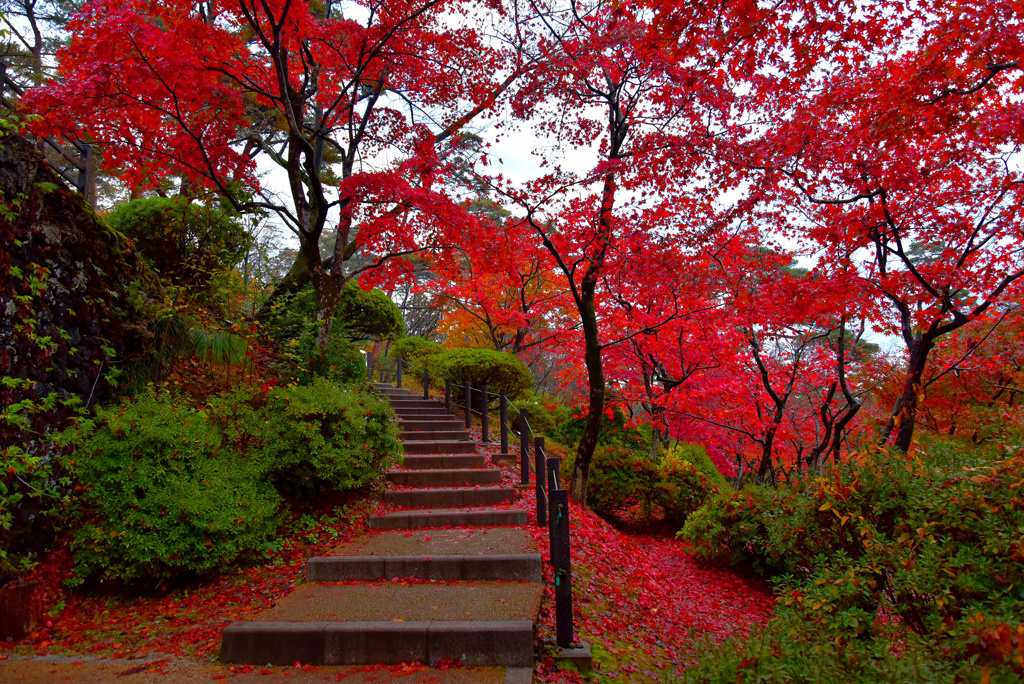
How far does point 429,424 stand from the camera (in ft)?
33.0

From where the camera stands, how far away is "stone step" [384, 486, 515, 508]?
265 inches

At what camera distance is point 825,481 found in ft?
13.7

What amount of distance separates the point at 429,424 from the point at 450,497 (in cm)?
336

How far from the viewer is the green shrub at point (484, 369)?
12.0m

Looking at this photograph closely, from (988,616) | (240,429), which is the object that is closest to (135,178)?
(240,429)

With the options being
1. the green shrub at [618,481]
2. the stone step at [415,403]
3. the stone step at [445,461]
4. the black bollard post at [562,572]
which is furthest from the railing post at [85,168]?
the green shrub at [618,481]

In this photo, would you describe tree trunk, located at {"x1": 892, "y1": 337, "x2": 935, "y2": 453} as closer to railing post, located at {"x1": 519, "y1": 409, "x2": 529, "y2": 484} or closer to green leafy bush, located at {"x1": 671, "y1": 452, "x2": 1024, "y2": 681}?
green leafy bush, located at {"x1": 671, "y1": 452, "x2": 1024, "y2": 681}

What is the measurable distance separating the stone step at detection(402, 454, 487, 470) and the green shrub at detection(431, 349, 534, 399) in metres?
3.89

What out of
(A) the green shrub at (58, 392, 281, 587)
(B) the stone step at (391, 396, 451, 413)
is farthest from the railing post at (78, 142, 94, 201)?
(B) the stone step at (391, 396, 451, 413)

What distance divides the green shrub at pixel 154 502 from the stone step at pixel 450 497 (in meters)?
2.03

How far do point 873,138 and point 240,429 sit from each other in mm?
7747

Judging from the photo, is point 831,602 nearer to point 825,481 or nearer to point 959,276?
point 825,481

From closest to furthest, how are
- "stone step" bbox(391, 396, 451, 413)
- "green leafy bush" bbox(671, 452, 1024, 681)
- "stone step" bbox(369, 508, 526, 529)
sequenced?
"green leafy bush" bbox(671, 452, 1024, 681), "stone step" bbox(369, 508, 526, 529), "stone step" bbox(391, 396, 451, 413)

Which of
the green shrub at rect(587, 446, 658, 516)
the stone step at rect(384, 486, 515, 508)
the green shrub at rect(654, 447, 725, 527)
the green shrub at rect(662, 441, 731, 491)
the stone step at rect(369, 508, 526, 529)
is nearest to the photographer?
the stone step at rect(369, 508, 526, 529)
